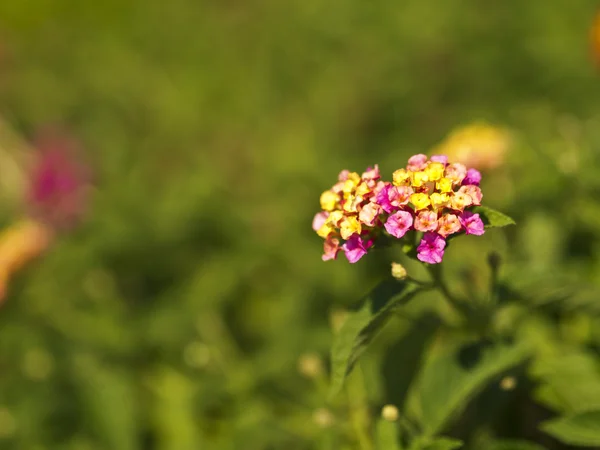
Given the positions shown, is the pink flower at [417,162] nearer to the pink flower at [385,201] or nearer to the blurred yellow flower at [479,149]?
the pink flower at [385,201]

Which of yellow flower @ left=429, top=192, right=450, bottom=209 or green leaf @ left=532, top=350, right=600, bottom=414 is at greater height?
yellow flower @ left=429, top=192, right=450, bottom=209

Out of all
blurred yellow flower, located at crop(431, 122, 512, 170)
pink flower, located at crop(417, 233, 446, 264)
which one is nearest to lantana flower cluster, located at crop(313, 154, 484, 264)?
pink flower, located at crop(417, 233, 446, 264)

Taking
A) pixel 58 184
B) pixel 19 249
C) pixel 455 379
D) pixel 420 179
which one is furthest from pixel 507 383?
pixel 58 184

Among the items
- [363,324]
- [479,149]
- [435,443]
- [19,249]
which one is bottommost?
[435,443]

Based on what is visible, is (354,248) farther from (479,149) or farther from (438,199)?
(479,149)

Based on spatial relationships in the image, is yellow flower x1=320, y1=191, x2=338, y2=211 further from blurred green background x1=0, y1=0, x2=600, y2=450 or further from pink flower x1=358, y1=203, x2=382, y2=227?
blurred green background x1=0, y1=0, x2=600, y2=450

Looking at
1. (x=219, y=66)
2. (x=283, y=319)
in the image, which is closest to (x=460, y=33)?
(x=219, y=66)
